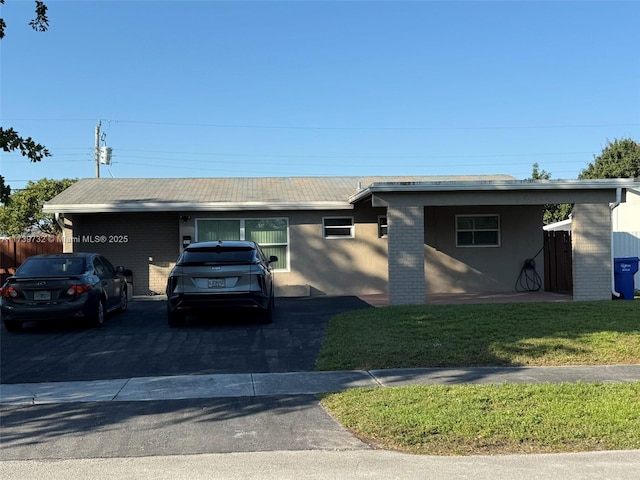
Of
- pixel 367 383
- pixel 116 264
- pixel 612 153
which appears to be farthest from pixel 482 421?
pixel 612 153

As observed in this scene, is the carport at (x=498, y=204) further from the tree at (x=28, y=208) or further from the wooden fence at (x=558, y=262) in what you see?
the tree at (x=28, y=208)

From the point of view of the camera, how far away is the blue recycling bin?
1501 centimetres

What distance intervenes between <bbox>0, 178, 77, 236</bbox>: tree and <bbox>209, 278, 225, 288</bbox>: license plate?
93.1ft

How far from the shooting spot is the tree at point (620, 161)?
3928 cm

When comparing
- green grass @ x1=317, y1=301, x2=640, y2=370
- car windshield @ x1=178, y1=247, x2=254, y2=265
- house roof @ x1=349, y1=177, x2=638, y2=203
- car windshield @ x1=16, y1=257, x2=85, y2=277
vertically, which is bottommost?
green grass @ x1=317, y1=301, x2=640, y2=370

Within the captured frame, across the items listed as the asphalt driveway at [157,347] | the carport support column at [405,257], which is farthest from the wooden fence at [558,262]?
the asphalt driveway at [157,347]

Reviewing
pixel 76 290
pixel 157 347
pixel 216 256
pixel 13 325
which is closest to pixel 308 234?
pixel 216 256

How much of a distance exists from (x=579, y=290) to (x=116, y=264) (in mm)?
12583

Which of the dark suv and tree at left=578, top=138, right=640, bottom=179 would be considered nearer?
the dark suv

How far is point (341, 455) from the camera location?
16.7 ft

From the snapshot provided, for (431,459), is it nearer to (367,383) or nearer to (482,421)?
(482,421)

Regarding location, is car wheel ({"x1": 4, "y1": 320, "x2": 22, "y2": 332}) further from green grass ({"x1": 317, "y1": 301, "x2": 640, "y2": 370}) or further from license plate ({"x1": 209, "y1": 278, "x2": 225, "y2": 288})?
green grass ({"x1": 317, "y1": 301, "x2": 640, "y2": 370})

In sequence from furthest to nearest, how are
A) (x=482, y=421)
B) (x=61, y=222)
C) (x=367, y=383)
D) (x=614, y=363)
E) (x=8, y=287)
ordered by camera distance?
(x=61, y=222) → (x=8, y=287) → (x=614, y=363) → (x=367, y=383) → (x=482, y=421)

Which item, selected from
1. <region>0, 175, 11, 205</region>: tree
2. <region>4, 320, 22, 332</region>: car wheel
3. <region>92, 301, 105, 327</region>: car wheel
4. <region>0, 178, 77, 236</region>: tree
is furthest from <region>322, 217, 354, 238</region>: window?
<region>0, 178, 77, 236</region>: tree
